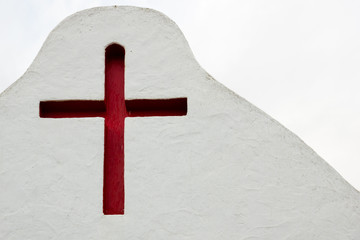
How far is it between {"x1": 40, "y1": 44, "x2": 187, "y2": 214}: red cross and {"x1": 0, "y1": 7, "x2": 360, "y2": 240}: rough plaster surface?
60 millimetres

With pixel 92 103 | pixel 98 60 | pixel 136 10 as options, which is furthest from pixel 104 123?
pixel 136 10

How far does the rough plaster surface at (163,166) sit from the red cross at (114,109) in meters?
0.06

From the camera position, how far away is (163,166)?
349 centimetres

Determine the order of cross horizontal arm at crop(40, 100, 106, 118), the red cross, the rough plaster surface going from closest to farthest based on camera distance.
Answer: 1. the rough plaster surface
2. the red cross
3. cross horizontal arm at crop(40, 100, 106, 118)

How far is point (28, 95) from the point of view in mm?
3654

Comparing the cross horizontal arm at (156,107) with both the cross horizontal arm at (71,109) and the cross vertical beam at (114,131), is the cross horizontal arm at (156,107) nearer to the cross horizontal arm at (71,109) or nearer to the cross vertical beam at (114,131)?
the cross vertical beam at (114,131)

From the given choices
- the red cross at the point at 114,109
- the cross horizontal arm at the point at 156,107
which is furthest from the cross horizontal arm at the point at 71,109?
the cross horizontal arm at the point at 156,107

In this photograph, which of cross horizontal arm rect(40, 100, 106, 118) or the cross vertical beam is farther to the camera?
cross horizontal arm rect(40, 100, 106, 118)

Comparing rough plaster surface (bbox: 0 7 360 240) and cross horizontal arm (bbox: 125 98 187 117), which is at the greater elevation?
cross horizontal arm (bbox: 125 98 187 117)

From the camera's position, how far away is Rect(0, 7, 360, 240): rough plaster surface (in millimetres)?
3402

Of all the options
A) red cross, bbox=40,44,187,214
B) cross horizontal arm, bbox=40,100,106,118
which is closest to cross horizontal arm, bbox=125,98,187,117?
red cross, bbox=40,44,187,214

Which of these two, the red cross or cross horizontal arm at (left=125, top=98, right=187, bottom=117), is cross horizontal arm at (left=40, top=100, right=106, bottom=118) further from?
cross horizontal arm at (left=125, top=98, right=187, bottom=117)

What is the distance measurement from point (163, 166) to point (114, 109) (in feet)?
1.67

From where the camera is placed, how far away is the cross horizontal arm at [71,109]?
3666 mm
